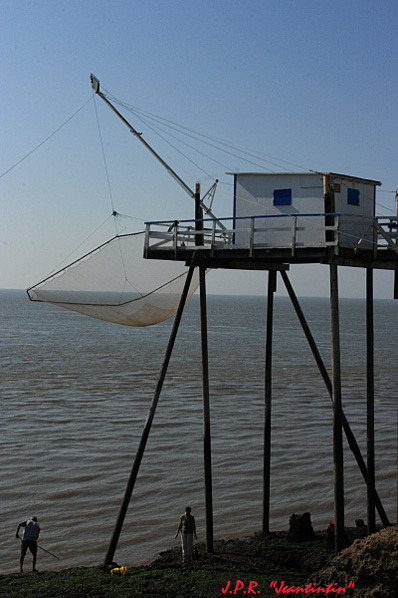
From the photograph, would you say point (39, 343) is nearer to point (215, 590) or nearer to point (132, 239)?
point (132, 239)

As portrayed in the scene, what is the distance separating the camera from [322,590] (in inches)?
377

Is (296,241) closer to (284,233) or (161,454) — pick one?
(284,233)

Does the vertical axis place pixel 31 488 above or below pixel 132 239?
below

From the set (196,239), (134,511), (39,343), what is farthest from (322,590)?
(39,343)

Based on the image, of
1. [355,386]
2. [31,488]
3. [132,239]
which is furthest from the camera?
[355,386]

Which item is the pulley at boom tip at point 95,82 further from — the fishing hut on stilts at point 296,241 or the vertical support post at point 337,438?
the vertical support post at point 337,438

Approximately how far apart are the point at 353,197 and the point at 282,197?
58.3 inches

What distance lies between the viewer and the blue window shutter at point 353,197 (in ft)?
44.3

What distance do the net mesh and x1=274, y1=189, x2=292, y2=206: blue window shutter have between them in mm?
3101

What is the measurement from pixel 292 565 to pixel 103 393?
20641 millimetres

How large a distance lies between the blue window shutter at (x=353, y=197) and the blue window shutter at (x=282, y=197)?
1222 millimetres

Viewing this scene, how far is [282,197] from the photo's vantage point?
1348 cm

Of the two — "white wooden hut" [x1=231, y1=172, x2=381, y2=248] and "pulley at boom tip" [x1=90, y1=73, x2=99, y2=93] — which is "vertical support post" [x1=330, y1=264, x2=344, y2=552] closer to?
"white wooden hut" [x1=231, y1=172, x2=381, y2=248]

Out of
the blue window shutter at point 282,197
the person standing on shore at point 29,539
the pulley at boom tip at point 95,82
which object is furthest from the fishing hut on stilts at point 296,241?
the pulley at boom tip at point 95,82
